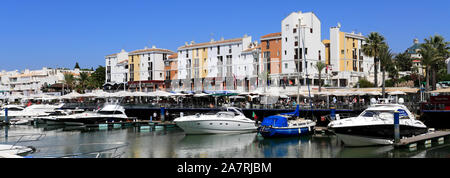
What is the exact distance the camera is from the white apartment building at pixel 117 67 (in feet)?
373

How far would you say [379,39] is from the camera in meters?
67.0

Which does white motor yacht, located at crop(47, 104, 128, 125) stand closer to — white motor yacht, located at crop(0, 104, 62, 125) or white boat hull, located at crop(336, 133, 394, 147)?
white motor yacht, located at crop(0, 104, 62, 125)

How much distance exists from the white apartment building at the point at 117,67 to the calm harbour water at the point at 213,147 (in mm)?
67449

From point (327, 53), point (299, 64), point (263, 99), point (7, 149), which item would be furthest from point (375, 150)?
point (327, 53)

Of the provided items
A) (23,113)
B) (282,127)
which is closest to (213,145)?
(282,127)

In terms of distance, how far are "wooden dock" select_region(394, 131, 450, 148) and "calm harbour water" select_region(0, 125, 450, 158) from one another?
466 millimetres

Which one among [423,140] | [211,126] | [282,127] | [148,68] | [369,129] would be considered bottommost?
[423,140]

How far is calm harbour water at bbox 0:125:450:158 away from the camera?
1182 inches

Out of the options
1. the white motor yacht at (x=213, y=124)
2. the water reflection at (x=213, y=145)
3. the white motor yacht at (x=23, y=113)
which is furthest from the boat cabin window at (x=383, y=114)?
the white motor yacht at (x=23, y=113)

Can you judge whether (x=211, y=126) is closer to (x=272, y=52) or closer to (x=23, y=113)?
(x=23, y=113)

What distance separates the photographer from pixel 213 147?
3512 centimetres

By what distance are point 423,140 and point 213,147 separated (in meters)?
16.3

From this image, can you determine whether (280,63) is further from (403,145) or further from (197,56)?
(403,145)

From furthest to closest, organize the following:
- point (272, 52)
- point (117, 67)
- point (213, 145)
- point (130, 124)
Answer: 1. point (117, 67)
2. point (272, 52)
3. point (130, 124)
4. point (213, 145)
